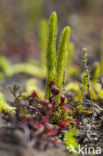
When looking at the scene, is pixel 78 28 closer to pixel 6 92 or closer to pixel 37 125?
pixel 6 92

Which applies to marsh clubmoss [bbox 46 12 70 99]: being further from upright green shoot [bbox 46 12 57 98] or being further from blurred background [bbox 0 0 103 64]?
blurred background [bbox 0 0 103 64]

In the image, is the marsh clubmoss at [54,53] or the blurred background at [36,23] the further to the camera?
the blurred background at [36,23]

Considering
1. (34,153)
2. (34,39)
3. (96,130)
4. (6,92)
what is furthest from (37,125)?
(34,39)

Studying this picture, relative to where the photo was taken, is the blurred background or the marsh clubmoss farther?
the blurred background

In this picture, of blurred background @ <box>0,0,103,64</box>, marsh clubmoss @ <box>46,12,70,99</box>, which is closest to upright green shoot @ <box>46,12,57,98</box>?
marsh clubmoss @ <box>46,12,70,99</box>

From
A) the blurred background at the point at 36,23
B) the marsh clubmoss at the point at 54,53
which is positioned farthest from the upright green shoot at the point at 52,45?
the blurred background at the point at 36,23

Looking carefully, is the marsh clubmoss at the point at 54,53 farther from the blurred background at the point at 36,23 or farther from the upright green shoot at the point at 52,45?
the blurred background at the point at 36,23

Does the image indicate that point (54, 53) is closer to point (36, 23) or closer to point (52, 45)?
point (52, 45)

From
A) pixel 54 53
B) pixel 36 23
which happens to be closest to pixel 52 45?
pixel 54 53
